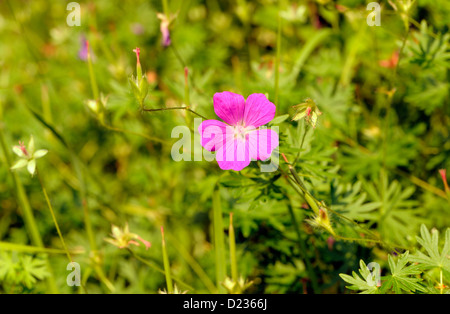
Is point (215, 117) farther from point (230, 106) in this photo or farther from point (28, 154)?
point (28, 154)

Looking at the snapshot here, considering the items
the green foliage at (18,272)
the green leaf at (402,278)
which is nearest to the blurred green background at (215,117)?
the green foliage at (18,272)

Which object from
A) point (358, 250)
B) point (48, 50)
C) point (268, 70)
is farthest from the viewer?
point (48, 50)

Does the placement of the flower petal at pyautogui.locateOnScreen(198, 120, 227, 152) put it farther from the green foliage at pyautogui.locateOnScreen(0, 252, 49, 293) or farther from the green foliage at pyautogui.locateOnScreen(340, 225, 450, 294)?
the green foliage at pyautogui.locateOnScreen(0, 252, 49, 293)

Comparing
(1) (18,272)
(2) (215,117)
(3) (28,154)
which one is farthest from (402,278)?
(1) (18,272)

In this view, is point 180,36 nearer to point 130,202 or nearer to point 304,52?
point 304,52

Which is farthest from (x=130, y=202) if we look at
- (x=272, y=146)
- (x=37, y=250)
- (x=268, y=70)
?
(x=272, y=146)

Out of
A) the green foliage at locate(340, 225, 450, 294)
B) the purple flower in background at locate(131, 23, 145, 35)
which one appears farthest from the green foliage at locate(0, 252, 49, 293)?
the purple flower in background at locate(131, 23, 145, 35)
